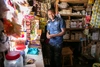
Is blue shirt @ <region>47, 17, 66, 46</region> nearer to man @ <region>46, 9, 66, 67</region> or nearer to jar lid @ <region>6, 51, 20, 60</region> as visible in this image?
man @ <region>46, 9, 66, 67</region>

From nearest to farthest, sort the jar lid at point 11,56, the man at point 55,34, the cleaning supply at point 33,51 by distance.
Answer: the jar lid at point 11,56
the cleaning supply at point 33,51
the man at point 55,34

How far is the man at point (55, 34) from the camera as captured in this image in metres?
3.08

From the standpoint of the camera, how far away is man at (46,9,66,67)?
308 centimetres

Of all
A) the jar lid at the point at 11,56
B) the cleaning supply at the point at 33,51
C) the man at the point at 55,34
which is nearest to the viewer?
the jar lid at the point at 11,56

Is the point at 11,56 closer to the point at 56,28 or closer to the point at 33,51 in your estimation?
the point at 33,51

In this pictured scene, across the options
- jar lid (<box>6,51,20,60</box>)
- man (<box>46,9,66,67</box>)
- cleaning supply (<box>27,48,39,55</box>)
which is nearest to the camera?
jar lid (<box>6,51,20,60</box>)

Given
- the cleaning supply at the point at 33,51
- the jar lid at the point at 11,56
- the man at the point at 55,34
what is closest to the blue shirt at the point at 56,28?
the man at the point at 55,34

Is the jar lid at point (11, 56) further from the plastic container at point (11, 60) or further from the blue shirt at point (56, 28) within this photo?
the blue shirt at point (56, 28)

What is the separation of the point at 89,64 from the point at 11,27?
312cm

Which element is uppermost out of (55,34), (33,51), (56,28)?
(56,28)

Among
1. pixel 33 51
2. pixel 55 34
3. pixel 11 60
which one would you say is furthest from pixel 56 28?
pixel 11 60

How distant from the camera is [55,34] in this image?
3117mm

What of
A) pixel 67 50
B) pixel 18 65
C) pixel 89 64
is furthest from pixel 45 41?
pixel 18 65

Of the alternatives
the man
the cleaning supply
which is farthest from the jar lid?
the man
